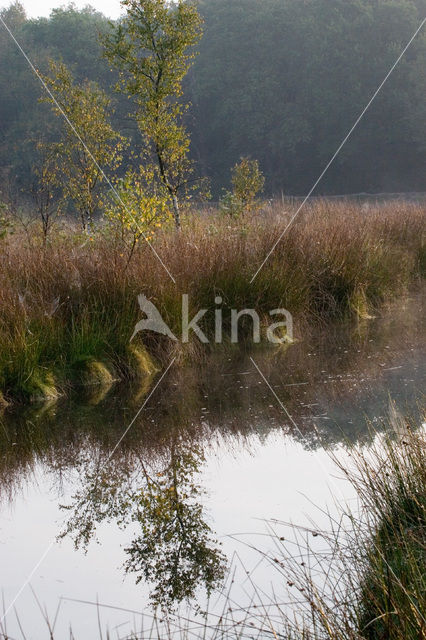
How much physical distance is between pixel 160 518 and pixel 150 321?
3.53m

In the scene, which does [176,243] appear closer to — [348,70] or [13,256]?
[13,256]

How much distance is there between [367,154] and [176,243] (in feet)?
114

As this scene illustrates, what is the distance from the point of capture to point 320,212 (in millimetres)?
11078

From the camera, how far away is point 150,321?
7.18 meters

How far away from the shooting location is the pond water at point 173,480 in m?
3.05

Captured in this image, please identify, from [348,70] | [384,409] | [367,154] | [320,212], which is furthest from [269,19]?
[384,409]

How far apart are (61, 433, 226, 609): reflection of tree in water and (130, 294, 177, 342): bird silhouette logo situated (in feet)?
7.41

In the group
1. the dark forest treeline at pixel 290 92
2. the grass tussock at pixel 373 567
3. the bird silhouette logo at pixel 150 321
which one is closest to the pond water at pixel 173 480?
the grass tussock at pixel 373 567
